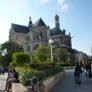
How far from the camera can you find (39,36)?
7919 cm

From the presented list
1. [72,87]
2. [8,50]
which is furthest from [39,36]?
[72,87]

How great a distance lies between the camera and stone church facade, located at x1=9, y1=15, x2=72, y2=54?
7344 cm

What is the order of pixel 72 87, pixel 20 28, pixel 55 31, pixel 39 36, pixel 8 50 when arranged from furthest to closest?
pixel 20 28 → pixel 39 36 → pixel 55 31 → pixel 8 50 → pixel 72 87

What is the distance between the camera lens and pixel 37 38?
80625 millimetres

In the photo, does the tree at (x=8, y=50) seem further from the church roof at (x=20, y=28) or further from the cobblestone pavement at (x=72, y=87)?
the cobblestone pavement at (x=72, y=87)

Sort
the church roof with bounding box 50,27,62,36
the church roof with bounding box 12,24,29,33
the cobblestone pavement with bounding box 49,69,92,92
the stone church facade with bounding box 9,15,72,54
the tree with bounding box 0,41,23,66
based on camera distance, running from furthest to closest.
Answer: the church roof with bounding box 12,24,29,33 → the church roof with bounding box 50,27,62,36 → the stone church facade with bounding box 9,15,72,54 → the tree with bounding box 0,41,23,66 → the cobblestone pavement with bounding box 49,69,92,92

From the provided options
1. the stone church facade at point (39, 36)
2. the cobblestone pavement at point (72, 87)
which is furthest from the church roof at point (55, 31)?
the cobblestone pavement at point (72, 87)

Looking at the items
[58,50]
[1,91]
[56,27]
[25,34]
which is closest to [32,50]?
[25,34]

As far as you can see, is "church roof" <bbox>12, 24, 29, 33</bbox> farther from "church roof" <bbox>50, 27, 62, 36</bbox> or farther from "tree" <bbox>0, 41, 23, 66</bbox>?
"tree" <bbox>0, 41, 23, 66</bbox>

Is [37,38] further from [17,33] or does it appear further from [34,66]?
[34,66]

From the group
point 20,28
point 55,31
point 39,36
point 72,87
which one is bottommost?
point 72,87

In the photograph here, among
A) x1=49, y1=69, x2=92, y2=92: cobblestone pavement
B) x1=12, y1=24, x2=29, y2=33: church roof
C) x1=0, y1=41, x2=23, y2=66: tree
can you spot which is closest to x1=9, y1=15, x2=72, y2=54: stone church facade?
x1=12, y1=24, x2=29, y2=33: church roof

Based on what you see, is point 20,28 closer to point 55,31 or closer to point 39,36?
point 39,36

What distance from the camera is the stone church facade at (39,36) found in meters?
73.4
